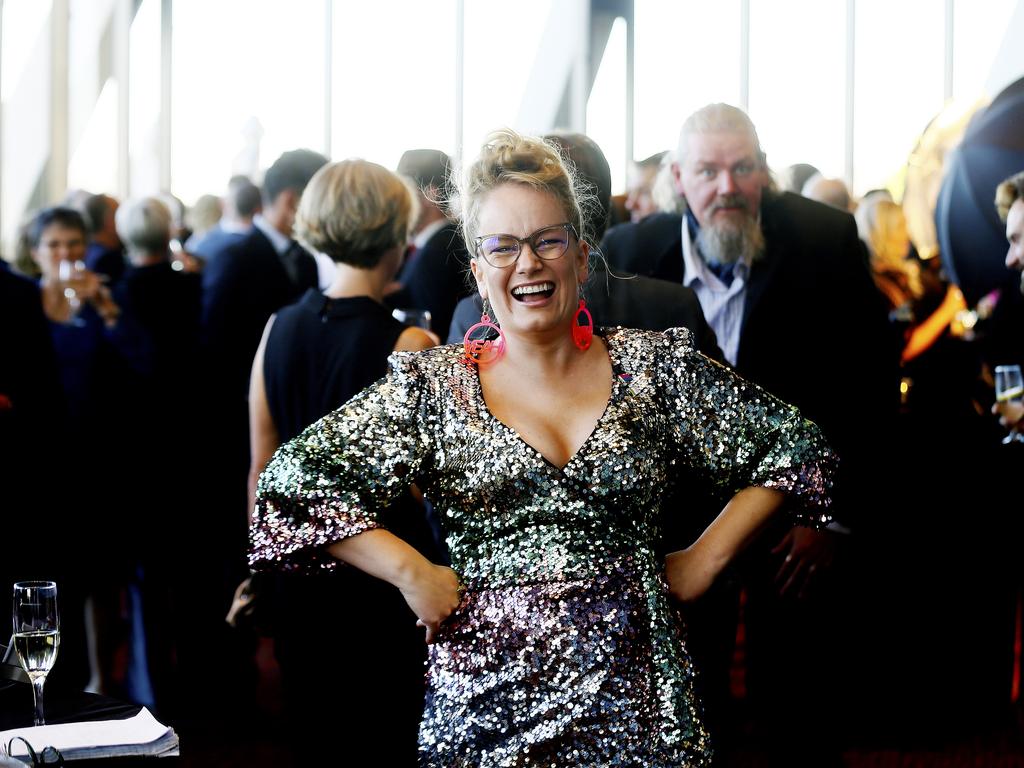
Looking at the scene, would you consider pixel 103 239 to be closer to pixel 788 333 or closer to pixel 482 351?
pixel 788 333

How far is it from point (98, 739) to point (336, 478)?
18.4 inches

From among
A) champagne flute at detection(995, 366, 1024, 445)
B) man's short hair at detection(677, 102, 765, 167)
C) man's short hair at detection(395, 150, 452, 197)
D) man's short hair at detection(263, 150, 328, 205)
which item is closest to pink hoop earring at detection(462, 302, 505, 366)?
man's short hair at detection(677, 102, 765, 167)

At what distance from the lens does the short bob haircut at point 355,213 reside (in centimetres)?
277

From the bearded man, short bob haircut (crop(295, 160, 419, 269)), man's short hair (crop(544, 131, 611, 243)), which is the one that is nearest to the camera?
man's short hair (crop(544, 131, 611, 243))

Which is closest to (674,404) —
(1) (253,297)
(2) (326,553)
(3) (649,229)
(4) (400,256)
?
(2) (326,553)

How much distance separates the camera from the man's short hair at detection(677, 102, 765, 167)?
3133mm

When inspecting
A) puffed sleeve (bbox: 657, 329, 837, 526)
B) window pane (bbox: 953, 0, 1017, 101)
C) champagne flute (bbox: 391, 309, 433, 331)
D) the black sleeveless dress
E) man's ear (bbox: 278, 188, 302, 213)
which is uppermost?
window pane (bbox: 953, 0, 1017, 101)

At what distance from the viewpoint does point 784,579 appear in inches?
120

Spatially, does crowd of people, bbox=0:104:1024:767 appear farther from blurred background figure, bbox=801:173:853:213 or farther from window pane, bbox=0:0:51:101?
window pane, bbox=0:0:51:101

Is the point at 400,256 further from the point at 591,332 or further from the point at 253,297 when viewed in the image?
the point at 253,297

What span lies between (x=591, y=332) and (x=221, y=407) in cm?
A: 277

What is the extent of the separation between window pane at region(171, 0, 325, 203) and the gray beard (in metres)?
6.49

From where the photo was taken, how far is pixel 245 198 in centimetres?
562

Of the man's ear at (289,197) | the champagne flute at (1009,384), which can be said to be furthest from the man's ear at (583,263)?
the man's ear at (289,197)
